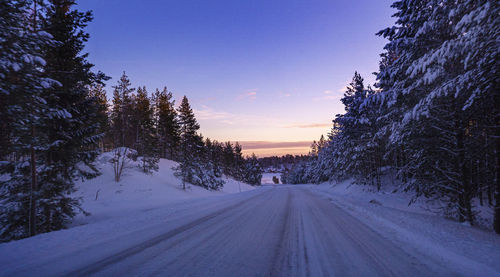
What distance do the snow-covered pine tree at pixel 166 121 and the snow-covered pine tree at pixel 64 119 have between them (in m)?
29.3

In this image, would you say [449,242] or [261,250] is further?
[449,242]

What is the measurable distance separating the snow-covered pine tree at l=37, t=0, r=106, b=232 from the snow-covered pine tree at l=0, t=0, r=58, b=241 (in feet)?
1.60

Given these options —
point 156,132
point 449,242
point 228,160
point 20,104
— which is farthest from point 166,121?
point 449,242

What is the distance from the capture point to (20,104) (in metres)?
5.82

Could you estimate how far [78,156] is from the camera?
11.0m

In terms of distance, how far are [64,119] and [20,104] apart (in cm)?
551

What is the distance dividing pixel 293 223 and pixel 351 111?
1762 cm

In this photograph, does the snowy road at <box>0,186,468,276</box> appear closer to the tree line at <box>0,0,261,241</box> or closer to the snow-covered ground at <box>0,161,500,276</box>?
the snow-covered ground at <box>0,161,500,276</box>

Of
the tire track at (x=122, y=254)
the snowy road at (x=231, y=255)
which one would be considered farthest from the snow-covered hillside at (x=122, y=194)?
the snowy road at (x=231, y=255)

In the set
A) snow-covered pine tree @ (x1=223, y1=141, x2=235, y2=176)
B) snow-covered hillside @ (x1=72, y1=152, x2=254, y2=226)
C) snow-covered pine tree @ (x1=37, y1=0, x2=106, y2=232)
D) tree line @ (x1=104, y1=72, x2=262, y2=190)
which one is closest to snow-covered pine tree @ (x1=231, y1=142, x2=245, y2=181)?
snow-covered pine tree @ (x1=223, y1=141, x2=235, y2=176)

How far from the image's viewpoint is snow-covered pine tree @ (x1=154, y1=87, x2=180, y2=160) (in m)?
40.9

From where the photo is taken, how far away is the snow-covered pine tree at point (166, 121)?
40.9 meters

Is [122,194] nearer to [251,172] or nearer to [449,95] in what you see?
[449,95]

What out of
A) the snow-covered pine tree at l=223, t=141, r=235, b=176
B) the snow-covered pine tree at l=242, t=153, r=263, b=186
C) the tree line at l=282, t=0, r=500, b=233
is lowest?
the snow-covered pine tree at l=242, t=153, r=263, b=186
